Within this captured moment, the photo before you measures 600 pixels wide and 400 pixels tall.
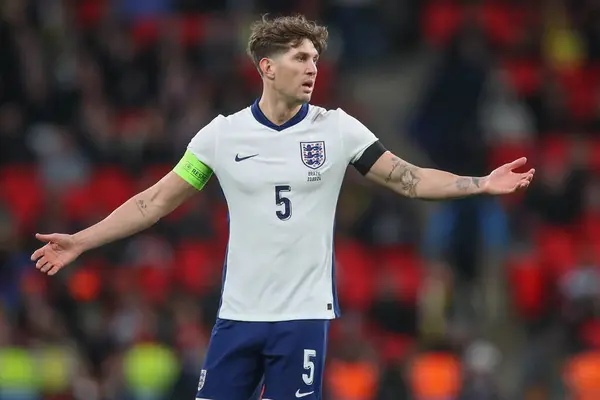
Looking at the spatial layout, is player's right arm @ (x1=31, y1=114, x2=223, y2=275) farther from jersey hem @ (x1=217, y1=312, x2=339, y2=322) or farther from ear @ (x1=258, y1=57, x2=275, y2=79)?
jersey hem @ (x1=217, y1=312, x2=339, y2=322)

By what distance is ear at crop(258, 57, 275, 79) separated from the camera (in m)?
7.06

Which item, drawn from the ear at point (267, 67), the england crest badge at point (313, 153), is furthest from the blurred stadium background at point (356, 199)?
the ear at point (267, 67)

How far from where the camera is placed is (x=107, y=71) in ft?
53.8

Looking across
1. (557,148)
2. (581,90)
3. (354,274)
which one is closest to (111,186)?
(354,274)

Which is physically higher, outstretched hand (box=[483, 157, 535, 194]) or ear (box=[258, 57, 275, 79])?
ear (box=[258, 57, 275, 79])

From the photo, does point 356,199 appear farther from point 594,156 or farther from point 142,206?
point 142,206

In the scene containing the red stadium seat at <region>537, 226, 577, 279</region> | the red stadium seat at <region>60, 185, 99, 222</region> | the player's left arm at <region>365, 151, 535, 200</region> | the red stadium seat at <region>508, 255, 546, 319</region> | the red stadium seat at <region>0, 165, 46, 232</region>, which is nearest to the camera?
the player's left arm at <region>365, 151, 535, 200</region>

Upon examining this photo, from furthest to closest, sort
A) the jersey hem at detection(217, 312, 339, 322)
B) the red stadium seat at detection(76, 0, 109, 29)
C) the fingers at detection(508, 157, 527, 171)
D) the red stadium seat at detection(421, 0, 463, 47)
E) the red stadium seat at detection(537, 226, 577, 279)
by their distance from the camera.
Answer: the red stadium seat at detection(76, 0, 109, 29), the red stadium seat at detection(421, 0, 463, 47), the red stadium seat at detection(537, 226, 577, 279), the jersey hem at detection(217, 312, 339, 322), the fingers at detection(508, 157, 527, 171)

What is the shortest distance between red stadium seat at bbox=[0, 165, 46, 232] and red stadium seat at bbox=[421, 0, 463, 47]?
5.14 meters

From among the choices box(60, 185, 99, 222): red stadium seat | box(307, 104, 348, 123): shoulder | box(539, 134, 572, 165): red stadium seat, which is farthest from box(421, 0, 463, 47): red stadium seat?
box(307, 104, 348, 123): shoulder

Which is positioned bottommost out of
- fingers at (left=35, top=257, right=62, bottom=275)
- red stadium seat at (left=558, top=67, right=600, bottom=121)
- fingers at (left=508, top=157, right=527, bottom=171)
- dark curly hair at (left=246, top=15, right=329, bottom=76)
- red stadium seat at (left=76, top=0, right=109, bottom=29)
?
fingers at (left=35, top=257, right=62, bottom=275)

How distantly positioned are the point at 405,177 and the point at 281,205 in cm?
65

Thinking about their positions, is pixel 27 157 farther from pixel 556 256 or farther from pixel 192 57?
pixel 556 256

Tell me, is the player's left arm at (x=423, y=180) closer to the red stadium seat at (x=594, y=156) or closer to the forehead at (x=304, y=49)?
the forehead at (x=304, y=49)
